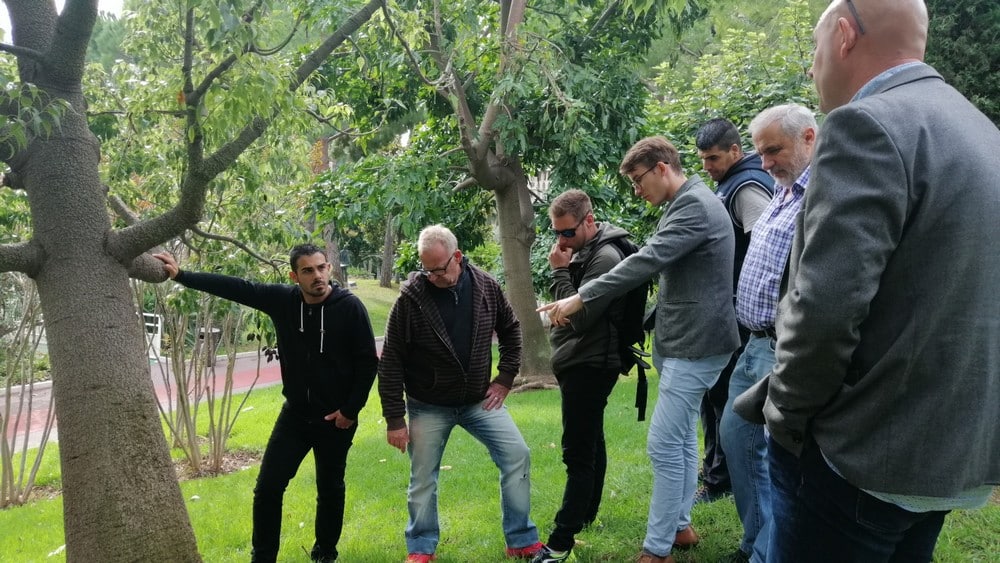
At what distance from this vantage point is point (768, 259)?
3.10m

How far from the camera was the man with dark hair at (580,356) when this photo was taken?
3.86 meters

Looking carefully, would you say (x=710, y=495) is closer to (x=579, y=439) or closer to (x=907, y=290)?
(x=579, y=439)

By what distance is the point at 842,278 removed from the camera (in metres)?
1.64

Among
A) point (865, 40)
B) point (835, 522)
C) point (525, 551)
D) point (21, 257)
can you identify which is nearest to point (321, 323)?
point (21, 257)

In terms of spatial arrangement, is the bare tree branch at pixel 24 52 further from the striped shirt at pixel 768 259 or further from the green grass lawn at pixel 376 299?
the green grass lawn at pixel 376 299

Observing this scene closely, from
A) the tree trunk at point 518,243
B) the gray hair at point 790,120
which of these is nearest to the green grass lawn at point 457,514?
the gray hair at point 790,120

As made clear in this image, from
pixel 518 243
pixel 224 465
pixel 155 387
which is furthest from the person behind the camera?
pixel 518 243

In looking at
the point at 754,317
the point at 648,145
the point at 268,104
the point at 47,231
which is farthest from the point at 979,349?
the point at 47,231

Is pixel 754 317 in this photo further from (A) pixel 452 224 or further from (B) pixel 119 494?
(A) pixel 452 224

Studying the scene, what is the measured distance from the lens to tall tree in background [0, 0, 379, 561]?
3555 mm

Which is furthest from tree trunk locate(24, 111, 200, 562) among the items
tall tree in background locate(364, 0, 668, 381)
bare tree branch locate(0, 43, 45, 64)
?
tall tree in background locate(364, 0, 668, 381)

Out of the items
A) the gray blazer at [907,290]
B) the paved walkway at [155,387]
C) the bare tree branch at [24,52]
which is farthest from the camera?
the paved walkway at [155,387]

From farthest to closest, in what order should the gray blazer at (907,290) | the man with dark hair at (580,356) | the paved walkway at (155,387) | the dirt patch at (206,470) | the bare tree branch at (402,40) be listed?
1. the paved walkway at (155,387)
2. the dirt patch at (206,470)
3. the bare tree branch at (402,40)
4. the man with dark hair at (580,356)
5. the gray blazer at (907,290)

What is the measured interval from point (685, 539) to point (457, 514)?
5.97ft
